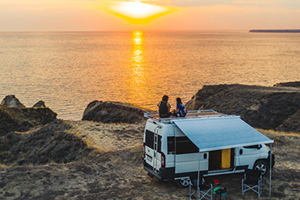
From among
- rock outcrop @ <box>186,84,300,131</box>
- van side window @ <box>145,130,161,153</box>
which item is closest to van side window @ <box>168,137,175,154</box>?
van side window @ <box>145,130,161,153</box>

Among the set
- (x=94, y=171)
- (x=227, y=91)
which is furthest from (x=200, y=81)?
(x=94, y=171)

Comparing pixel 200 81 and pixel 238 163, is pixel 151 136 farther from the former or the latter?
pixel 200 81

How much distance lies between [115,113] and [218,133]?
59.8 feet

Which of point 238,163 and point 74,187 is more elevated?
point 238,163

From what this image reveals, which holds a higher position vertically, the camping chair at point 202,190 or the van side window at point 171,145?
the van side window at point 171,145

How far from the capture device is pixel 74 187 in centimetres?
1334

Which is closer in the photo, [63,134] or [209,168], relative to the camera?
[209,168]

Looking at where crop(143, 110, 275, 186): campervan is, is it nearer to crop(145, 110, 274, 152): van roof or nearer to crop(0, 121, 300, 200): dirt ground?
crop(145, 110, 274, 152): van roof

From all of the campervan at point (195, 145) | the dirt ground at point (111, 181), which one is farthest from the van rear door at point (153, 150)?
the dirt ground at point (111, 181)

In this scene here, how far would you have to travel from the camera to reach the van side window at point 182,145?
12.2m

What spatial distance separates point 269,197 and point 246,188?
0.92 meters

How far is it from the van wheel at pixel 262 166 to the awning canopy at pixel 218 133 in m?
1.73

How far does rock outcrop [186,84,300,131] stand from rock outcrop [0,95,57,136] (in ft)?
44.4

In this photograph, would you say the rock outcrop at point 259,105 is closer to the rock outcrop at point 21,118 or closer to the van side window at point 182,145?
the rock outcrop at point 21,118
